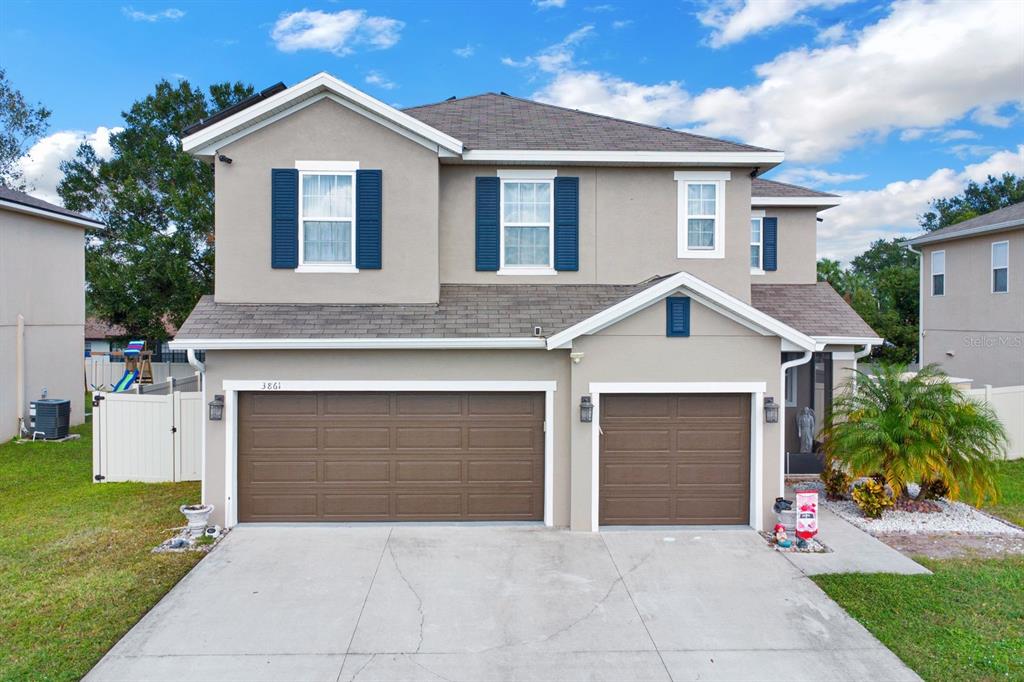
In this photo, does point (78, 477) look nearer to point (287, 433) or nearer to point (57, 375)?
point (287, 433)

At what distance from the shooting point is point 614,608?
6.57 meters

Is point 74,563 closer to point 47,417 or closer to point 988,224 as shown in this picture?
point 47,417

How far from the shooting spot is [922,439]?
9.26 metres

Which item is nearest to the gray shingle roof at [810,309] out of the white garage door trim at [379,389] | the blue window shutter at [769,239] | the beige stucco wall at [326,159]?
the blue window shutter at [769,239]

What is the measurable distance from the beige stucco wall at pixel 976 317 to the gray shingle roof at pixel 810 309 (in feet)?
Result: 25.2

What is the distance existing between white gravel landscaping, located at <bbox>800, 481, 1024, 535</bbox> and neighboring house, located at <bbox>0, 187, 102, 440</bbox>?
706 inches

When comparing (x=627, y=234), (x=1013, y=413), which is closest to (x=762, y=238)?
(x=627, y=234)

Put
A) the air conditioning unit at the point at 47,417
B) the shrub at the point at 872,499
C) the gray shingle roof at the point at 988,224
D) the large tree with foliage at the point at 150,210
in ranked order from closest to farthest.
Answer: the shrub at the point at 872,499 → the air conditioning unit at the point at 47,417 → the gray shingle roof at the point at 988,224 → the large tree with foliage at the point at 150,210

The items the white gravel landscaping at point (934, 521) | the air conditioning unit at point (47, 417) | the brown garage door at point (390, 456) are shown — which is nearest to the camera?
the white gravel landscaping at point (934, 521)

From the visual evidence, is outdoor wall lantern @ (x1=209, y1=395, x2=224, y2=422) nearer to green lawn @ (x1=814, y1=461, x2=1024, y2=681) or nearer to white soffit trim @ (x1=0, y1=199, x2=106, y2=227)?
green lawn @ (x1=814, y1=461, x2=1024, y2=681)

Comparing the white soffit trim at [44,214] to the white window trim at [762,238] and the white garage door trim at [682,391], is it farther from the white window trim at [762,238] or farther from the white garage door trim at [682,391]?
the white window trim at [762,238]

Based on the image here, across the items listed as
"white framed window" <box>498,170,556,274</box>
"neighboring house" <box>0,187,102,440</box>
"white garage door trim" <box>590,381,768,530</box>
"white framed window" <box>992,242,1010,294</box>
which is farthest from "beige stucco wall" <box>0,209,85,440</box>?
"white framed window" <box>992,242,1010,294</box>

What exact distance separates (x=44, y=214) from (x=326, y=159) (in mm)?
10775

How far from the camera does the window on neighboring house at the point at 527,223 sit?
34.5 feet
